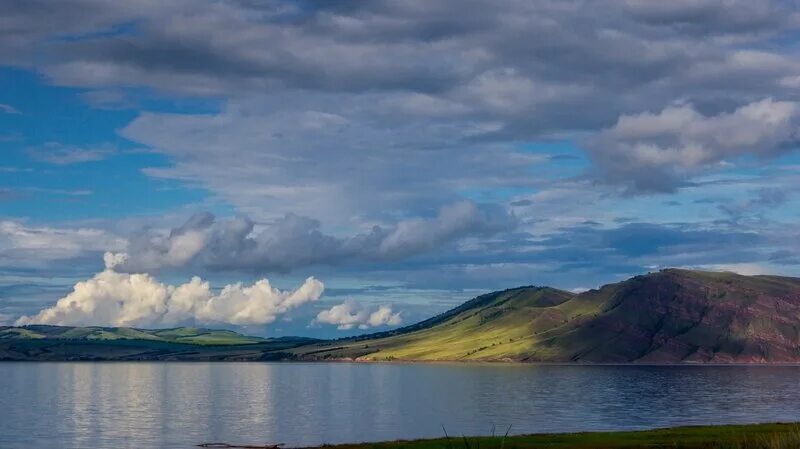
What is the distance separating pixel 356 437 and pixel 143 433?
3593cm

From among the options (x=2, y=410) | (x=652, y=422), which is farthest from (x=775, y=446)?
(x=2, y=410)

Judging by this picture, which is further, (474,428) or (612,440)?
(474,428)

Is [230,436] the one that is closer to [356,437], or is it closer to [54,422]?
[356,437]

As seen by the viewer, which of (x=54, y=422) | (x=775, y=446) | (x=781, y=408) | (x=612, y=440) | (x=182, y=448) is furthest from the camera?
(x=781, y=408)

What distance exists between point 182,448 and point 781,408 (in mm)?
123801

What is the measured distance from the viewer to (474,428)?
466 ft

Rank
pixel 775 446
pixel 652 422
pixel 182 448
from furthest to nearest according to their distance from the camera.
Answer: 1. pixel 652 422
2. pixel 182 448
3. pixel 775 446

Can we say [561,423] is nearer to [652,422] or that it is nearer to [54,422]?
[652,422]

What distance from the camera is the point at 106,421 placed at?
164m

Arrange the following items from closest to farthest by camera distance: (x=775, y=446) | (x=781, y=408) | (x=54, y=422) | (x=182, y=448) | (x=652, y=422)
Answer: (x=775, y=446), (x=182, y=448), (x=652, y=422), (x=54, y=422), (x=781, y=408)

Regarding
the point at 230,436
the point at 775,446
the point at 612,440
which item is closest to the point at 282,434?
the point at 230,436

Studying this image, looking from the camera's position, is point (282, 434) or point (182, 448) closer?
point (182, 448)

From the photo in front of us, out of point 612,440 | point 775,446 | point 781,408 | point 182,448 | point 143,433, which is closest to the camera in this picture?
point 775,446

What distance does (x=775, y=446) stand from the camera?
138 feet
